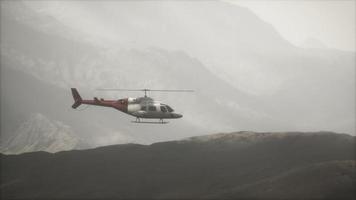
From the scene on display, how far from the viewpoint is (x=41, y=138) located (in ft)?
558

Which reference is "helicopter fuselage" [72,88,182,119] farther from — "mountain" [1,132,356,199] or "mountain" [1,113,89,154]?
"mountain" [1,113,89,154]

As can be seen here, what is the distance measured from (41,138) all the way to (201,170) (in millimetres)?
139477

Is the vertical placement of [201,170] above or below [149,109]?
below

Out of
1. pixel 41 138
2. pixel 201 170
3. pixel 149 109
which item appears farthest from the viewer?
pixel 41 138

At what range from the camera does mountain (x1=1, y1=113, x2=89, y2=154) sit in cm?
16500

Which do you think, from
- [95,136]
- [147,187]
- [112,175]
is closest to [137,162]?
[112,175]

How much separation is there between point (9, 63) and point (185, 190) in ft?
589

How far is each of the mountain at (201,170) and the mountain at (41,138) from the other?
118m

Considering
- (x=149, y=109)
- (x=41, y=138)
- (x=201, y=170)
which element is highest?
(x=41, y=138)

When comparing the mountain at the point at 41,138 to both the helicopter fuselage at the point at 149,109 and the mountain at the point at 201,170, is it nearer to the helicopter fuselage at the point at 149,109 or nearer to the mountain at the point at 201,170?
the mountain at the point at 201,170

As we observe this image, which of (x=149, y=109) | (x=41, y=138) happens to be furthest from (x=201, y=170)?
(x=41, y=138)

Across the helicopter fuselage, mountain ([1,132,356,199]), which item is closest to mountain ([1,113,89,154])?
mountain ([1,132,356,199])

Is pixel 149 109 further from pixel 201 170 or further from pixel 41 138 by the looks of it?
pixel 41 138

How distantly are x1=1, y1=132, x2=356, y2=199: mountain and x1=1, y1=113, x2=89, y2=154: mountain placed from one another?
11758 cm
